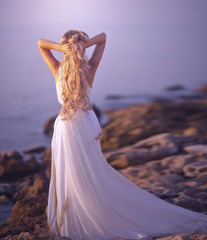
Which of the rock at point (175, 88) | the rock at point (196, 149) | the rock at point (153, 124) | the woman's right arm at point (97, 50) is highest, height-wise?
the rock at point (175, 88)

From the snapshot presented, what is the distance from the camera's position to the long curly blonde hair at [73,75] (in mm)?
1827

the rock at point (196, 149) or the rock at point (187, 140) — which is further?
the rock at point (187, 140)

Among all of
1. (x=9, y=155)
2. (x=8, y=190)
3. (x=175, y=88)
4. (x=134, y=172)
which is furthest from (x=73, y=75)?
(x=175, y=88)

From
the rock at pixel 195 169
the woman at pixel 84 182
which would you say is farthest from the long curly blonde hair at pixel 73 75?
the rock at pixel 195 169

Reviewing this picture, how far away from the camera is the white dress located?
1.96 metres

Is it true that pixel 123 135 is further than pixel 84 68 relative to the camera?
Yes

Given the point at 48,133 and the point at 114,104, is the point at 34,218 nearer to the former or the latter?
the point at 48,133

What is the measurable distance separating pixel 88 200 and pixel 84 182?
138mm

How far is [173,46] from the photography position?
2045 cm

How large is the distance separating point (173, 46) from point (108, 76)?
6.75 meters

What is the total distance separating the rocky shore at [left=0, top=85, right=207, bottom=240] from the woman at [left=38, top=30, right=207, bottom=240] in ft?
0.86

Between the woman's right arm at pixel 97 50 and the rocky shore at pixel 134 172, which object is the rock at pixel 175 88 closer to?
the rocky shore at pixel 134 172

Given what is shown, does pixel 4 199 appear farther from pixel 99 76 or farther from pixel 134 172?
pixel 99 76

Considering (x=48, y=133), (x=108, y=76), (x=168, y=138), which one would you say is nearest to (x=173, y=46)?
(x=108, y=76)
